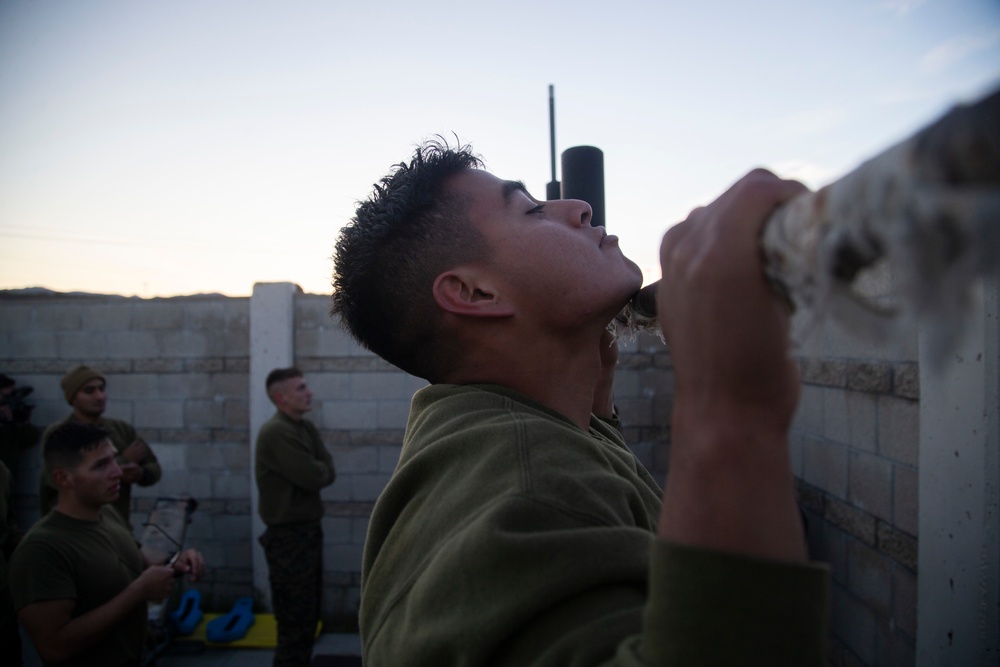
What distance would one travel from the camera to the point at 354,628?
17.8 feet

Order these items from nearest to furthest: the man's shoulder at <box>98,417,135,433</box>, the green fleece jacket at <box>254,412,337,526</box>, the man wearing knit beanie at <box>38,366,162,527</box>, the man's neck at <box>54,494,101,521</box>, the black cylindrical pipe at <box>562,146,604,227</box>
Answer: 1. the black cylindrical pipe at <box>562,146,604,227</box>
2. the man's neck at <box>54,494,101,521</box>
3. the green fleece jacket at <box>254,412,337,526</box>
4. the man wearing knit beanie at <box>38,366,162,527</box>
5. the man's shoulder at <box>98,417,135,433</box>

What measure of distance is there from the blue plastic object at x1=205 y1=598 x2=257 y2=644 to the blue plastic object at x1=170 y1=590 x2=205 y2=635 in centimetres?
15

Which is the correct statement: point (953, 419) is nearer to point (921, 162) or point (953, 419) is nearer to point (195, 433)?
point (921, 162)

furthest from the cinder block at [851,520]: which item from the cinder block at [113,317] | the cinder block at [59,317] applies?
the cinder block at [59,317]

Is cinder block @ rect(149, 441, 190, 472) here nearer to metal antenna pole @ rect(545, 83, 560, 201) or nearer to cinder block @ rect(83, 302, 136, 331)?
cinder block @ rect(83, 302, 136, 331)

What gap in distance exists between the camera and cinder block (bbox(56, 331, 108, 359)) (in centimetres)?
584

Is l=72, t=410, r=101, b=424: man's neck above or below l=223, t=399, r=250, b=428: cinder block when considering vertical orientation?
above

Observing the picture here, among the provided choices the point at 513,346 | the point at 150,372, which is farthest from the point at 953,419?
the point at 150,372

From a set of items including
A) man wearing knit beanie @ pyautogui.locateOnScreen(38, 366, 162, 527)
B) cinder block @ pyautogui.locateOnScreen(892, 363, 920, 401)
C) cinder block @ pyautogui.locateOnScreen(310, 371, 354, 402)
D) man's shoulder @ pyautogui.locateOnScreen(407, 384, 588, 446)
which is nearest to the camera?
man's shoulder @ pyautogui.locateOnScreen(407, 384, 588, 446)

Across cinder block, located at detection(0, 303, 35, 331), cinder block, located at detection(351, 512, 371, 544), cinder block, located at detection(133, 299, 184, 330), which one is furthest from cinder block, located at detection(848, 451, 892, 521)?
cinder block, located at detection(0, 303, 35, 331)

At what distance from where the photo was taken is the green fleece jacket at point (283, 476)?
4559 millimetres

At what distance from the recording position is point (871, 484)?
9.43ft

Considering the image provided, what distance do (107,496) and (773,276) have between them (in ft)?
11.1

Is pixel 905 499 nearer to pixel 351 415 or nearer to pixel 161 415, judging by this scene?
pixel 351 415
